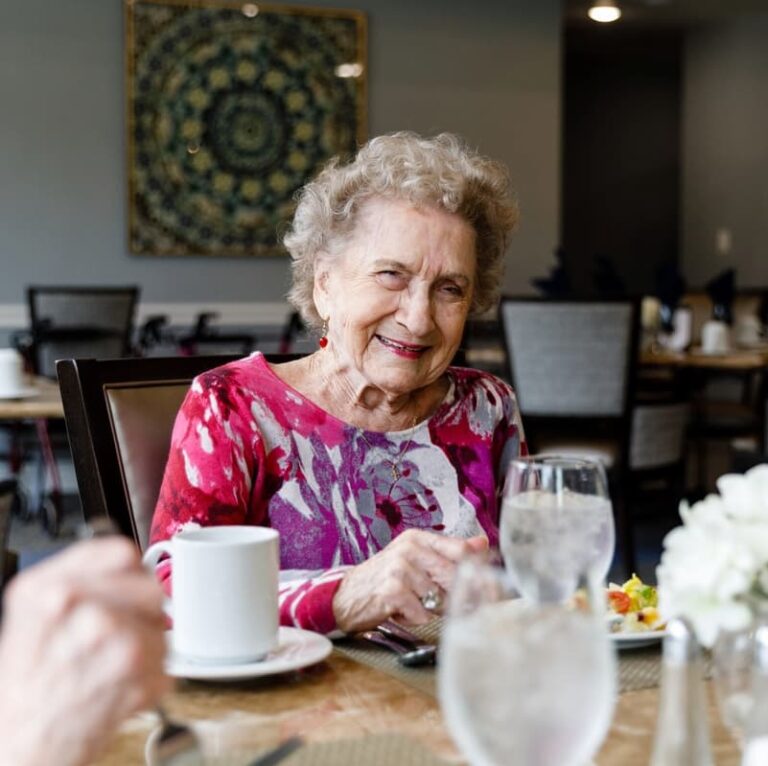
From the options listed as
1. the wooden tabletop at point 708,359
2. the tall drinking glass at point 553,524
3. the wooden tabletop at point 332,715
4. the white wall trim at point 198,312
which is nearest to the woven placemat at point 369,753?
the wooden tabletop at point 332,715

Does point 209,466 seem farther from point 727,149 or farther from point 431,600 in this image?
point 727,149

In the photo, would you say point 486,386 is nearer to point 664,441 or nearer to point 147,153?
point 664,441

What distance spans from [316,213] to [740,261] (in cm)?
734

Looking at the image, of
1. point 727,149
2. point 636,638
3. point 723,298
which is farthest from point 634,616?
point 727,149

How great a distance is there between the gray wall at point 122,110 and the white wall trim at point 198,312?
53 millimetres

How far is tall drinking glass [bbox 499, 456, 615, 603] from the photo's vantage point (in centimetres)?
90

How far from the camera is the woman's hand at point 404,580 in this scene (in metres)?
1.20

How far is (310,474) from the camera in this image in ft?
5.32

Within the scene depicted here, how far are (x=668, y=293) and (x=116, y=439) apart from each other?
13.5 ft

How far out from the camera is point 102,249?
22.0 ft

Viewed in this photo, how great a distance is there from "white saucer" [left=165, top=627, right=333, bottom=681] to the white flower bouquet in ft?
1.09

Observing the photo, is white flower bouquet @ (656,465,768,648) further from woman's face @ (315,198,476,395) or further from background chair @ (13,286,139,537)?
background chair @ (13,286,139,537)

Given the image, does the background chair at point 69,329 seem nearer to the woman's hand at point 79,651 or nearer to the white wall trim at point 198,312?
the white wall trim at point 198,312

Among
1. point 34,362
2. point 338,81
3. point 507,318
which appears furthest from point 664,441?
point 338,81
